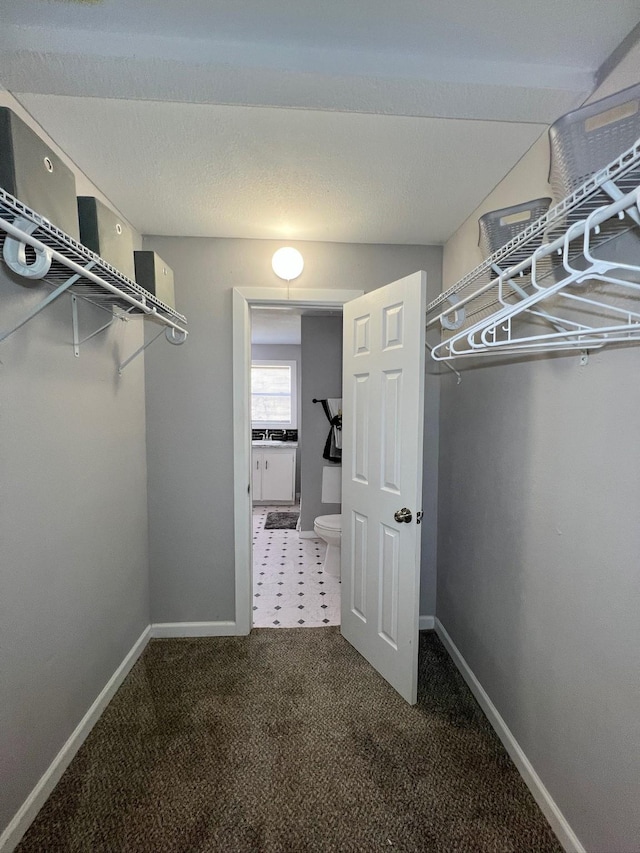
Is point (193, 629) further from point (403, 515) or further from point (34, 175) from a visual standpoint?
point (34, 175)

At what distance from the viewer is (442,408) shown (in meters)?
2.37

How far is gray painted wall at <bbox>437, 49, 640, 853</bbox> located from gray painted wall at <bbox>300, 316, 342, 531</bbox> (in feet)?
6.84

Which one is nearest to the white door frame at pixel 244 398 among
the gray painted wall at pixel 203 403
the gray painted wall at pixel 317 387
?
the gray painted wall at pixel 203 403

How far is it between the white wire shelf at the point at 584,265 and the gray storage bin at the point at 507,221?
10 centimetres

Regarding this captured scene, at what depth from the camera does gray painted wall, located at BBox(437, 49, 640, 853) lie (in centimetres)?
104

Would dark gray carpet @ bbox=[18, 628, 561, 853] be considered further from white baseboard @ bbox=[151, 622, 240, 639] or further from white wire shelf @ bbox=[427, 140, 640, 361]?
white wire shelf @ bbox=[427, 140, 640, 361]

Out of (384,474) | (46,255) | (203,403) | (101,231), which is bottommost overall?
(384,474)

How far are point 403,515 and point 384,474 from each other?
0.24 metres

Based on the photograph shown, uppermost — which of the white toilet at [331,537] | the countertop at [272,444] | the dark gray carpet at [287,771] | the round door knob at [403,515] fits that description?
the countertop at [272,444]

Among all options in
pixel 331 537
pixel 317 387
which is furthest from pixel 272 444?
pixel 331 537

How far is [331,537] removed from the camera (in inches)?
Result: 125

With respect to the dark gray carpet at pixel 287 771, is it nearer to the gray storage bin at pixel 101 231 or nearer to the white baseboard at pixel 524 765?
the white baseboard at pixel 524 765

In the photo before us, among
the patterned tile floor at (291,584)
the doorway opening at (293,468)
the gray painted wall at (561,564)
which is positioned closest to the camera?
the gray painted wall at (561,564)

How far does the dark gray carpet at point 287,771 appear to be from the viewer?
4.17 ft
